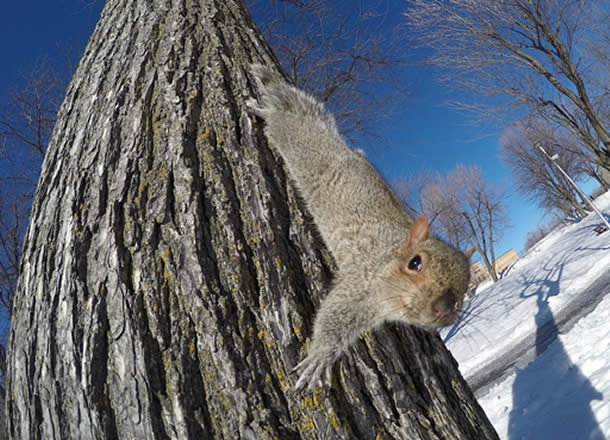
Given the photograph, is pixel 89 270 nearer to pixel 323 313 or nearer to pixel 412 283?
pixel 323 313

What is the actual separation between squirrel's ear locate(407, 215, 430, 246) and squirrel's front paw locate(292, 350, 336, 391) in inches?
34.3

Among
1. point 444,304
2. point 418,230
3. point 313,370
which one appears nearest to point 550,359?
point 444,304

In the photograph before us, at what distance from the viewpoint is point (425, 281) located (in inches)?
72.9

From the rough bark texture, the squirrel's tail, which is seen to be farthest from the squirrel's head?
the squirrel's tail

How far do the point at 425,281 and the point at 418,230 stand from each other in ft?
0.95

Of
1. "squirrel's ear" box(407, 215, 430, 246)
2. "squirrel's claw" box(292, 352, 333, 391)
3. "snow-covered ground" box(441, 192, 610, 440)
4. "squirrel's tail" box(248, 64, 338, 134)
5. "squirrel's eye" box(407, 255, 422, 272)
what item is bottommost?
"snow-covered ground" box(441, 192, 610, 440)

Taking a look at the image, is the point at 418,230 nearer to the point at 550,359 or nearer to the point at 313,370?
the point at 313,370

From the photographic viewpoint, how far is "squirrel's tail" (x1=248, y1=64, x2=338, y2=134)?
2281 millimetres

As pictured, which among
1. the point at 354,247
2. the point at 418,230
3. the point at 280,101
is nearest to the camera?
the point at 418,230

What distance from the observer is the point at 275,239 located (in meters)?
1.65

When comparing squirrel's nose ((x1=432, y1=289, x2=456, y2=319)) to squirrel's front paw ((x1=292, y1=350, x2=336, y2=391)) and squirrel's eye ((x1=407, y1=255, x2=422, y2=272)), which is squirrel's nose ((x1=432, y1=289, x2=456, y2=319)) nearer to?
squirrel's eye ((x1=407, y1=255, x2=422, y2=272))

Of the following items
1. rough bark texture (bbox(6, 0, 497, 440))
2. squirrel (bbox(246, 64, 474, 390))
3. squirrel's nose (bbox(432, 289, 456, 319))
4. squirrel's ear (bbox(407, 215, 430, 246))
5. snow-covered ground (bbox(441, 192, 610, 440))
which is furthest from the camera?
snow-covered ground (bbox(441, 192, 610, 440))

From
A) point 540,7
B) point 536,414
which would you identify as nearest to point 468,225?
point 540,7

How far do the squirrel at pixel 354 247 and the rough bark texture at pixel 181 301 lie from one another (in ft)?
0.31
